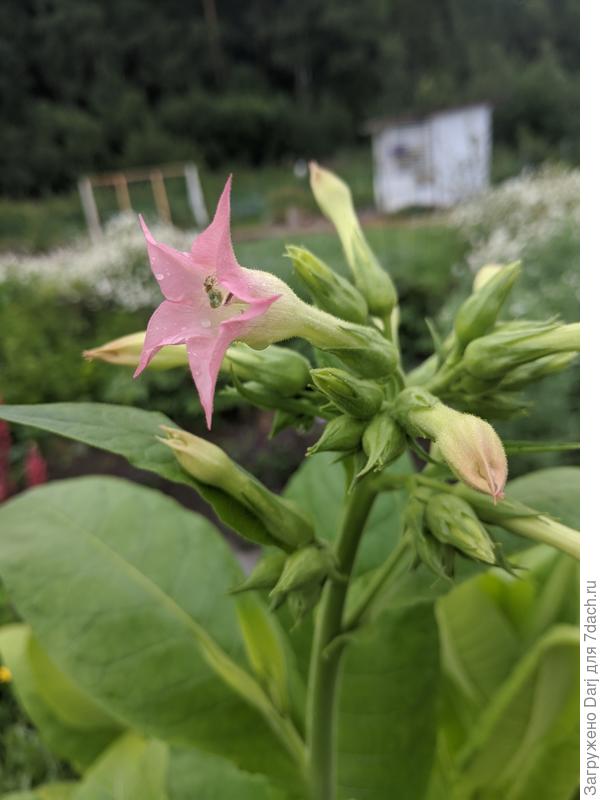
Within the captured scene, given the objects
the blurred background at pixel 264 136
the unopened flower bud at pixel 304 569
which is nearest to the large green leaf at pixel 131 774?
the unopened flower bud at pixel 304 569

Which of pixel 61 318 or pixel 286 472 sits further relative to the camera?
pixel 61 318

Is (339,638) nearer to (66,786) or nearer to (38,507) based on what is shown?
(38,507)

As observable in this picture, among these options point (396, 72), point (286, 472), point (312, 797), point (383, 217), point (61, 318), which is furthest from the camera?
point (396, 72)

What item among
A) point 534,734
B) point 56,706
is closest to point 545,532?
point 534,734

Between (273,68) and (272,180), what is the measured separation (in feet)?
3.16

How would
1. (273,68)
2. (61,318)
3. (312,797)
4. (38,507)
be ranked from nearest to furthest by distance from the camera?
(312,797)
(38,507)
(61,318)
(273,68)

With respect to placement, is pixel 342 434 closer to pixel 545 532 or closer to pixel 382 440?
pixel 382 440

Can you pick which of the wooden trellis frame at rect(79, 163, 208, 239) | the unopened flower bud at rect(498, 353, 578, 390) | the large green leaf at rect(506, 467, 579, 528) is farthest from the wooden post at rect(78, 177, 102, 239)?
the unopened flower bud at rect(498, 353, 578, 390)

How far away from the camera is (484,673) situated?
3.06ft

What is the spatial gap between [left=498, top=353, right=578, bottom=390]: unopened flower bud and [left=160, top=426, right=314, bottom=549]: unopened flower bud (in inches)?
6.0

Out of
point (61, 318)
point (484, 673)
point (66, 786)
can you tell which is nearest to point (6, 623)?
point (66, 786)

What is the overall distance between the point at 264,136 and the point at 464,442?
5.22 metres

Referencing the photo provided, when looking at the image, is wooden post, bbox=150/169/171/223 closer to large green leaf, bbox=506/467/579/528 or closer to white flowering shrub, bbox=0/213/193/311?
white flowering shrub, bbox=0/213/193/311

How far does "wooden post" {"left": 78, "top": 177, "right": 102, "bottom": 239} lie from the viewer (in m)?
4.18
